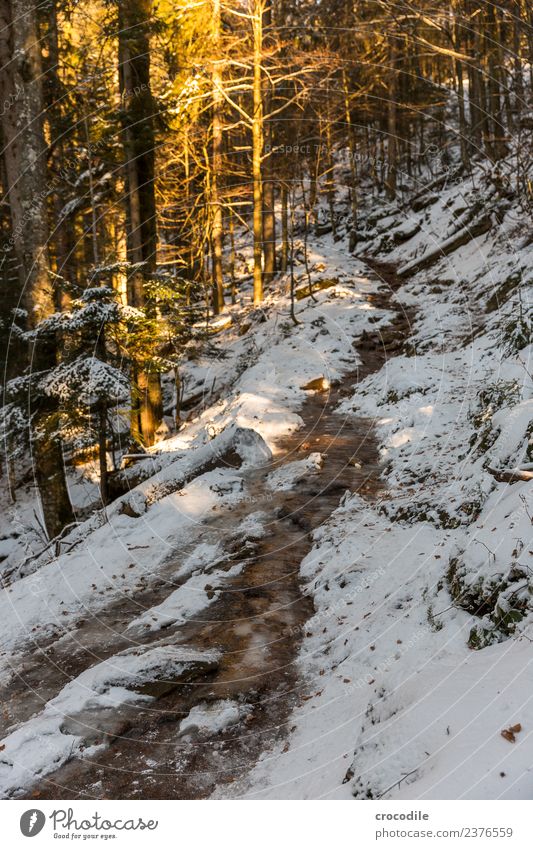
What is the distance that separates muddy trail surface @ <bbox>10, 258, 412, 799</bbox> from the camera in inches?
181

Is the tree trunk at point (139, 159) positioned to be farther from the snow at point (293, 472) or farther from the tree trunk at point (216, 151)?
the snow at point (293, 472)

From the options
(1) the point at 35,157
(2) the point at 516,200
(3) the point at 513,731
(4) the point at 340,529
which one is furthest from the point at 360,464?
(2) the point at 516,200

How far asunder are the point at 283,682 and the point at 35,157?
9.98m

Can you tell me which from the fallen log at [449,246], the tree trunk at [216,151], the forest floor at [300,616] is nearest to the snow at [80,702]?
the forest floor at [300,616]

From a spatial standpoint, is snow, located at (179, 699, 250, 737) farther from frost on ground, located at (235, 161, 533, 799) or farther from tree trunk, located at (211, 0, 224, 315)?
tree trunk, located at (211, 0, 224, 315)

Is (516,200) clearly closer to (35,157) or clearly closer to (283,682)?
(35,157)

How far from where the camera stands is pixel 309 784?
165 inches

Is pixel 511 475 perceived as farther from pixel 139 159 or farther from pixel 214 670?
pixel 139 159

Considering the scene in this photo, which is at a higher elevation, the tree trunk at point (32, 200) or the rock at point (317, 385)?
the tree trunk at point (32, 200)
